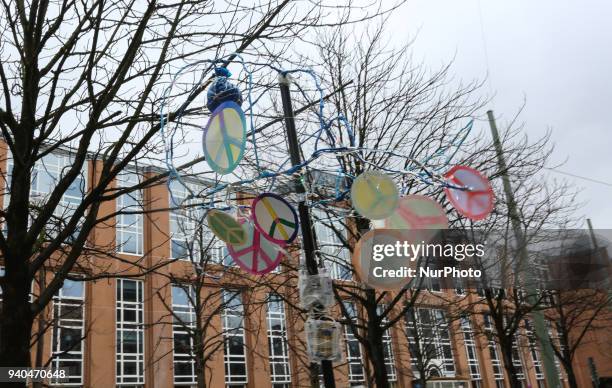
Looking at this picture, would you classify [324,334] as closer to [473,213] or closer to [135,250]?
[473,213]

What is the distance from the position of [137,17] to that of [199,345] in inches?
454

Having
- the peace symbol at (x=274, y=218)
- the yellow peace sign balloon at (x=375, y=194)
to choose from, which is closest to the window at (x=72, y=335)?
the peace symbol at (x=274, y=218)

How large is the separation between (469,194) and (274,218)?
137 centimetres

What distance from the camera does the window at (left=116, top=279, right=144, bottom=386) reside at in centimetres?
2619

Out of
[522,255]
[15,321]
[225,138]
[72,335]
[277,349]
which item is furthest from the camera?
[277,349]

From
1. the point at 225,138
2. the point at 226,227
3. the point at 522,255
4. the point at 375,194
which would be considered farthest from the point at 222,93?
the point at 522,255

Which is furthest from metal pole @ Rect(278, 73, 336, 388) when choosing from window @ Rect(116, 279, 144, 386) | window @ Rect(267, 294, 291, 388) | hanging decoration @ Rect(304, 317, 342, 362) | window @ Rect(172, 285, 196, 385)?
window @ Rect(267, 294, 291, 388)

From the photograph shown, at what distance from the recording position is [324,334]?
3732 millimetres

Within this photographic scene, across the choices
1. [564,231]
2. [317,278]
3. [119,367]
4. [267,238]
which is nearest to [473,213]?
[317,278]

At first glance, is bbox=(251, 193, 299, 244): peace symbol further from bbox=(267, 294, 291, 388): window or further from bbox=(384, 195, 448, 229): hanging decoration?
bbox=(267, 294, 291, 388): window

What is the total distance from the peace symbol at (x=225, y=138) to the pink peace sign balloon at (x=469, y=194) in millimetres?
1471

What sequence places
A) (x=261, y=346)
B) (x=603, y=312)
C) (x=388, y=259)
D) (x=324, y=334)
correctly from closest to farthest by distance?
(x=324, y=334)
(x=388, y=259)
(x=603, y=312)
(x=261, y=346)

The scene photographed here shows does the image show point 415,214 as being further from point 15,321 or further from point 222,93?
point 15,321

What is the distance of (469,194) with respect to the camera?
388 cm
